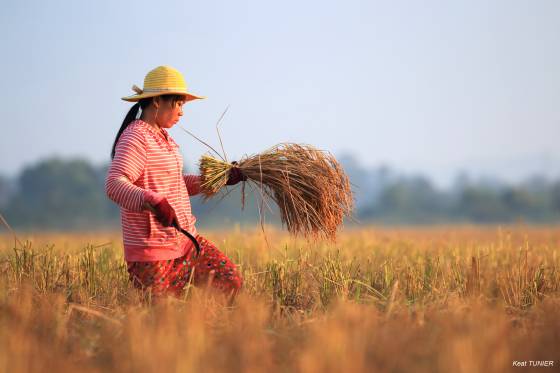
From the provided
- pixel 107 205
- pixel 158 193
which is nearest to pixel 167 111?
pixel 158 193

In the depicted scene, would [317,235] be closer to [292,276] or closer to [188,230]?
[292,276]

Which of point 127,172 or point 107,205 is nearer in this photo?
point 127,172

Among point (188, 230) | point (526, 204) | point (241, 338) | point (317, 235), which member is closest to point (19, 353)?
point (241, 338)

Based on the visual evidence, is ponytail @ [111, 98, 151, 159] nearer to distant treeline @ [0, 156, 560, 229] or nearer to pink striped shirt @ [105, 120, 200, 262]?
pink striped shirt @ [105, 120, 200, 262]

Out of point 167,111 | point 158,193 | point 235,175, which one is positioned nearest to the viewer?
point 158,193

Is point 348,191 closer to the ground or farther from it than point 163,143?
closer to the ground

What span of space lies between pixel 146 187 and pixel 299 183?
1070 millimetres

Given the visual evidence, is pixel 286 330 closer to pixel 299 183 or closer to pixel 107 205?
pixel 299 183

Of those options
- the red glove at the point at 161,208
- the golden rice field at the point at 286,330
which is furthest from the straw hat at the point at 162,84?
the golden rice field at the point at 286,330

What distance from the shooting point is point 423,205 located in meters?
60.5

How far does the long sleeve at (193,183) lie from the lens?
4.40 metres

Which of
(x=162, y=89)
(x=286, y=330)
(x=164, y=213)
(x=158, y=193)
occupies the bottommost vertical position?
(x=286, y=330)

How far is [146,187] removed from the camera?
3941 millimetres

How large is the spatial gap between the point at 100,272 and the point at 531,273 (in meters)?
3.10
